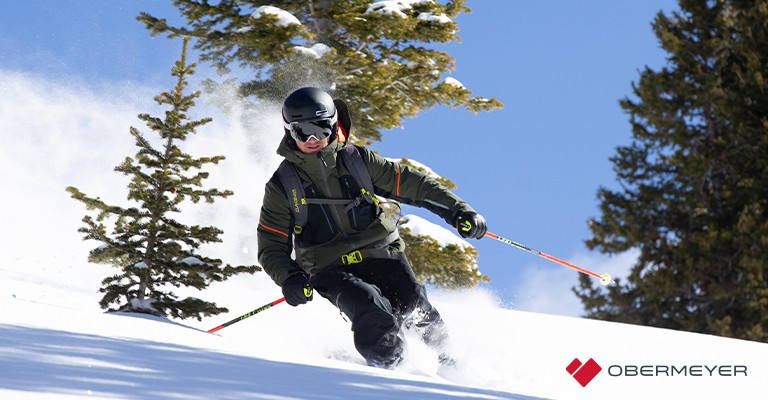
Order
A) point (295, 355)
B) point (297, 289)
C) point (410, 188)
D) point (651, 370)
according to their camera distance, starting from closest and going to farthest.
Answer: point (295, 355), point (297, 289), point (410, 188), point (651, 370)

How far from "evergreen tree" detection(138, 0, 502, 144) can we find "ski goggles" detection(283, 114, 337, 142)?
305 inches

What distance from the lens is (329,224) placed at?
17.4ft

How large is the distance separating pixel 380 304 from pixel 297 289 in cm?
59

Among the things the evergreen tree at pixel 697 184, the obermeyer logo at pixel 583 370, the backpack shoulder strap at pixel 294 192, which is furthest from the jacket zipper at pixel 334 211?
the evergreen tree at pixel 697 184

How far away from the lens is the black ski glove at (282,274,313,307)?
16.4 ft

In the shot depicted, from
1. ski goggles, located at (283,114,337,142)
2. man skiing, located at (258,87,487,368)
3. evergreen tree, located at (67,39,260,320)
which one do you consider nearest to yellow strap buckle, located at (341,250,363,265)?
man skiing, located at (258,87,487,368)

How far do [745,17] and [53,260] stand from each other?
1750cm

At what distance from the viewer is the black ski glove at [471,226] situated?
17.7 ft

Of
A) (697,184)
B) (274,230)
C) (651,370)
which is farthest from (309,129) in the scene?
(697,184)

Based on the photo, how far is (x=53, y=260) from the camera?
11.4 metres

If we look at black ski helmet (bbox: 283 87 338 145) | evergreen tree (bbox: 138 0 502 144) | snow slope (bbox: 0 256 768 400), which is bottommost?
snow slope (bbox: 0 256 768 400)

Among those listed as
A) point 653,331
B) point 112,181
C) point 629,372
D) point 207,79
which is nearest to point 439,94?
point 207,79

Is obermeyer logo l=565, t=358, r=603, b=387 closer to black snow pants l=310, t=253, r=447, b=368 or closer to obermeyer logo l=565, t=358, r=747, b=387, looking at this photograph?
obermeyer logo l=565, t=358, r=747, b=387

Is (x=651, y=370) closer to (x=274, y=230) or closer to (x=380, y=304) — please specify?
(x=380, y=304)
